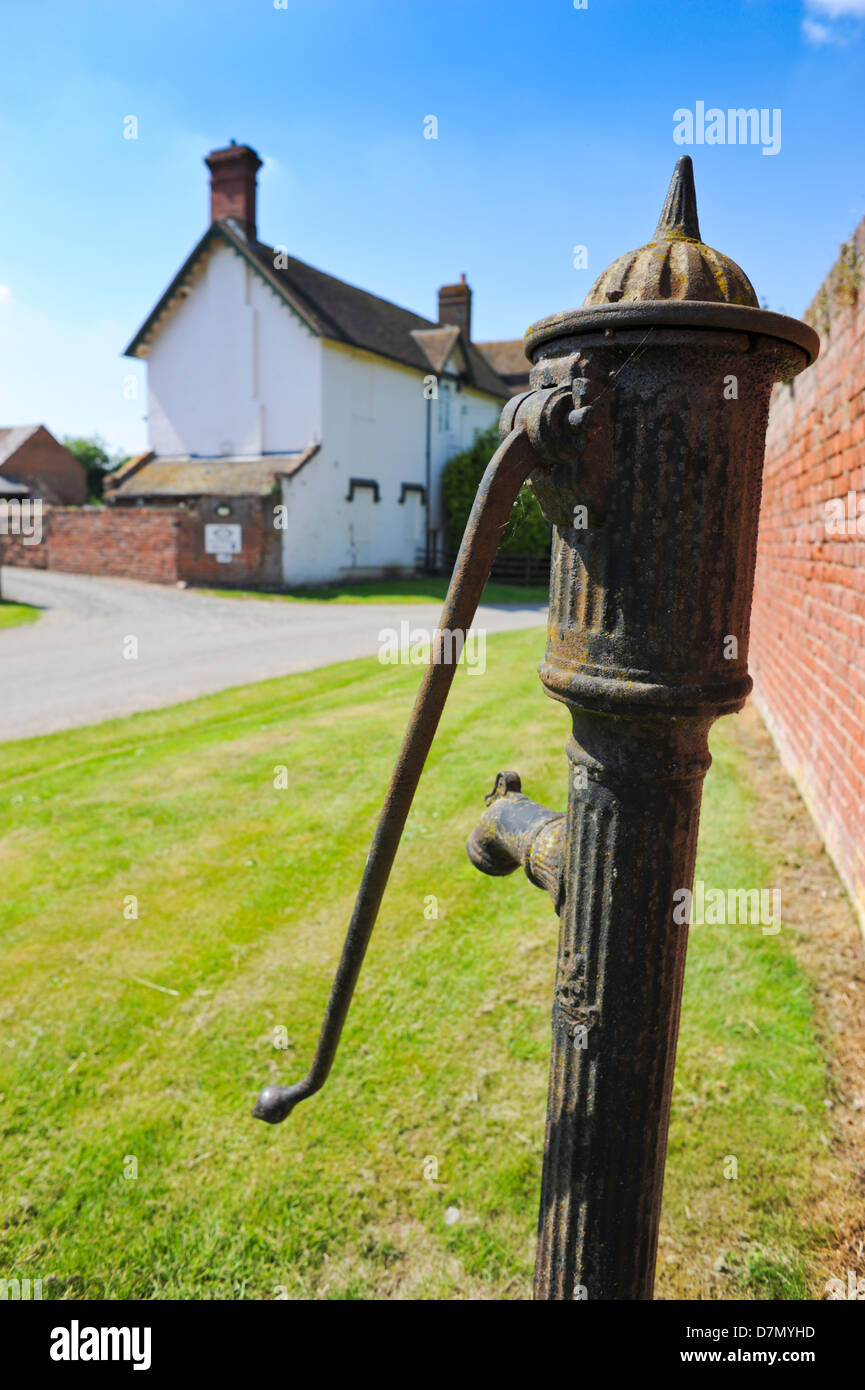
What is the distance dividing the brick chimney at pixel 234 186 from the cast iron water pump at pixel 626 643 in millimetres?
26947

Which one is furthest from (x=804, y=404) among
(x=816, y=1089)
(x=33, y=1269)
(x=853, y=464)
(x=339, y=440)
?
(x=339, y=440)

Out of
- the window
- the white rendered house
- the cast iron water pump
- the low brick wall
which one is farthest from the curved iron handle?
the window

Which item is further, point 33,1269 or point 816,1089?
point 816,1089

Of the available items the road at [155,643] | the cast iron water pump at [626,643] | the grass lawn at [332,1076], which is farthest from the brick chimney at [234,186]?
the cast iron water pump at [626,643]

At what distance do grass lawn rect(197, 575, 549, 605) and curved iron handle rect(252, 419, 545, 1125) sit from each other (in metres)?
20.3

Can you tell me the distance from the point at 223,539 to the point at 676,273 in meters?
23.1

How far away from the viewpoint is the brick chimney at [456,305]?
3372cm

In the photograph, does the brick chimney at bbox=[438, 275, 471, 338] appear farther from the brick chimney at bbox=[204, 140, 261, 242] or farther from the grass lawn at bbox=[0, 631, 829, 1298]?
the grass lawn at bbox=[0, 631, 829, 1298]

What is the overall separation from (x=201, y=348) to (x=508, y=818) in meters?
26.5

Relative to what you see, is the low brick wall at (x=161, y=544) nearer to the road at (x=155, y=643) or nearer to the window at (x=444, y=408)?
the road at (x=155, y=643)

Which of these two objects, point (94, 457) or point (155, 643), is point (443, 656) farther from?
point (94, 457)

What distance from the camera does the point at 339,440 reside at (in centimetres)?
2447

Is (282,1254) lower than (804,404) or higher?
lower
